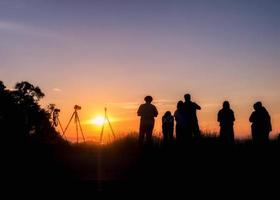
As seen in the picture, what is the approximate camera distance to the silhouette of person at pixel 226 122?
1653 centimetres

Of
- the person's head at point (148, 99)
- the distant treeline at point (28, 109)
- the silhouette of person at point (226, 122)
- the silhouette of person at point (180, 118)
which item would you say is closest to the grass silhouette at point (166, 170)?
the silhouette of person at point (226, 122)

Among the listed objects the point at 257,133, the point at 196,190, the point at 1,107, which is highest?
the point at 1,107

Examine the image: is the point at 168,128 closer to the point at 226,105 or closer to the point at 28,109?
the point at 226,105

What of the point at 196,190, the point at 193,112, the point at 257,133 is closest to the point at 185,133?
the point at 193,112

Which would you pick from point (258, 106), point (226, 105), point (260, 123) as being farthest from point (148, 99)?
point (260, 123)

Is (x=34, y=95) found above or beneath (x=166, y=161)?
above

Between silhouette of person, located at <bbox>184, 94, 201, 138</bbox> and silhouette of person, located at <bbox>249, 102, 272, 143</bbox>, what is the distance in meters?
1.89

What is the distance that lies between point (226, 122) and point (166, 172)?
5.93 m

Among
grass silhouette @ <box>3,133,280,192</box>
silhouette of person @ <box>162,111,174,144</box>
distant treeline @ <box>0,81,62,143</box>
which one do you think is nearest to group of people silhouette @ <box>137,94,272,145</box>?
grass silhouette @ <box>3,133,280,192</box>

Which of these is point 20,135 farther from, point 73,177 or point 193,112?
point 73,177

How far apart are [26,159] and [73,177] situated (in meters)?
4.41

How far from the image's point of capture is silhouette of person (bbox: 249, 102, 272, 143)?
15.8 metres

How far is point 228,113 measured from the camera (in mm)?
16531

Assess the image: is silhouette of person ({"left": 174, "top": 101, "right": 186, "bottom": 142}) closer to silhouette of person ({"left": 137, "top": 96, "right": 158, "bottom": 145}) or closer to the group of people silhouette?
the group of people silhouette
